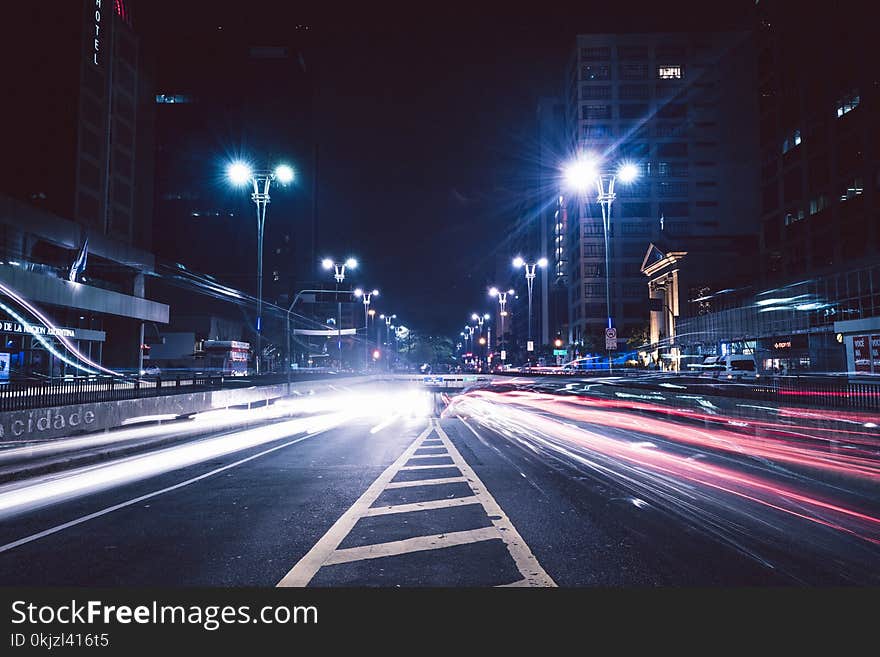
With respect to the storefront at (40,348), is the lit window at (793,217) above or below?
above

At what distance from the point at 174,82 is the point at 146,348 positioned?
86928mm

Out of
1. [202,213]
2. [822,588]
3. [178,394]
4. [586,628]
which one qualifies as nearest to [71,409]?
[178,394]

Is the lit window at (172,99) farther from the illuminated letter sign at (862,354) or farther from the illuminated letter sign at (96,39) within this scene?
the illuminated letter sign at (862,354)

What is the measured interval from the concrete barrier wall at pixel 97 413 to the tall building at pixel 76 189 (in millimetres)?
23708

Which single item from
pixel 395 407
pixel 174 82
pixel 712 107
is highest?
pixel 174 82

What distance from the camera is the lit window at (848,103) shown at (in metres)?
57.2

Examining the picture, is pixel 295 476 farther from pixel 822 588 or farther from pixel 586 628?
pixel 822 588

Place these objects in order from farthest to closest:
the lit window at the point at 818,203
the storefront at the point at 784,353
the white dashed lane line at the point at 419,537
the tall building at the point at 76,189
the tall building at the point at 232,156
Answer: the tall building at the point at 232,156, the lit window at the point at 818,203, the storefront at the point at 784,353, the tall building at the point at 76,189, the white dashed lane line at the point at 419,537

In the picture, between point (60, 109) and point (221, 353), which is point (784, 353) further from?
point (60, 109)

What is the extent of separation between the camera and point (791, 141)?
223 ft

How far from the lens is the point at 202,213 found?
11856cm

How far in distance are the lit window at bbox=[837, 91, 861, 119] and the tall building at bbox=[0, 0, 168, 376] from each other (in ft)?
245

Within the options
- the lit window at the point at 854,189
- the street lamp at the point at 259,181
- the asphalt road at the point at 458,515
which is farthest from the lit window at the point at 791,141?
the asphalt road at the point at 458,515

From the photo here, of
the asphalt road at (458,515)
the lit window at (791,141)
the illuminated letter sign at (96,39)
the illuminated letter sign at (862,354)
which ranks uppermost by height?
the illuminated letter sign at (96,39)
